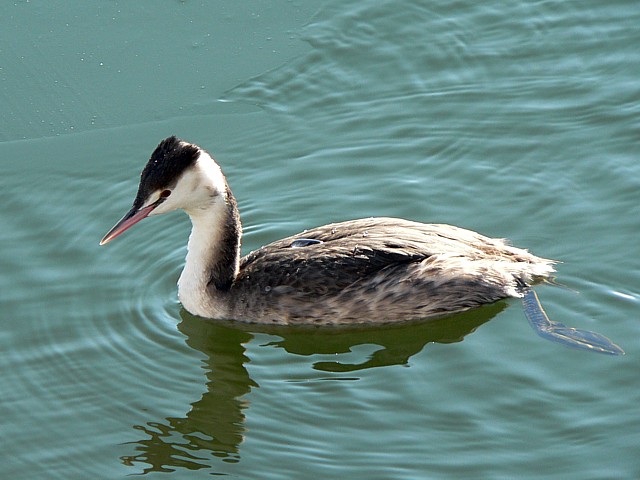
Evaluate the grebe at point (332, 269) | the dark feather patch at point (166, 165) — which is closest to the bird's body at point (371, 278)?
the grebe at point (332, 269)

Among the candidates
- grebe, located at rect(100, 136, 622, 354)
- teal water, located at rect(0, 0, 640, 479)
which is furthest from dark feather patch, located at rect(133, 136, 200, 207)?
teal water, located at rect(0, 0, 640, 479)

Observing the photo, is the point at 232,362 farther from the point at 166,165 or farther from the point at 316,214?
the point at 316,214

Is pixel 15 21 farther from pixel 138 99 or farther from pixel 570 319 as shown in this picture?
pixel 570 319

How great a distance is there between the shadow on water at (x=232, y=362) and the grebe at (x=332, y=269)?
0.08 m

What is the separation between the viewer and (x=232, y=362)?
28.1ft

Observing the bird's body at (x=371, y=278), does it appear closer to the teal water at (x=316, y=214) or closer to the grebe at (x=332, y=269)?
the grebe at (x=332, y=269)

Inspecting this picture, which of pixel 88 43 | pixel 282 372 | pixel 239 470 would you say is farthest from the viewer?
pixel 88 43

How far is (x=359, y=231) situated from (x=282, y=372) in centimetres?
119

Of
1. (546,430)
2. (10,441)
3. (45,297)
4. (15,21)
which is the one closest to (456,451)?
(546,430)

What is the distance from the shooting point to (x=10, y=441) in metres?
7.77

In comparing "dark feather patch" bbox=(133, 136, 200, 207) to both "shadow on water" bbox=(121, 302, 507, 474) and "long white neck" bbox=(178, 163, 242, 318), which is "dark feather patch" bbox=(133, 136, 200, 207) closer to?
"long white neck" bbox=(178, 163, 242, 318)

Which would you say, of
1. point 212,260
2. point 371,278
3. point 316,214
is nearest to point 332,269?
point 371,278

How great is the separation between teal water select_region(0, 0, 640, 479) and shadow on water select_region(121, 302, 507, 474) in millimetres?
18

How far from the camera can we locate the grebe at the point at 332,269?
340 inches
